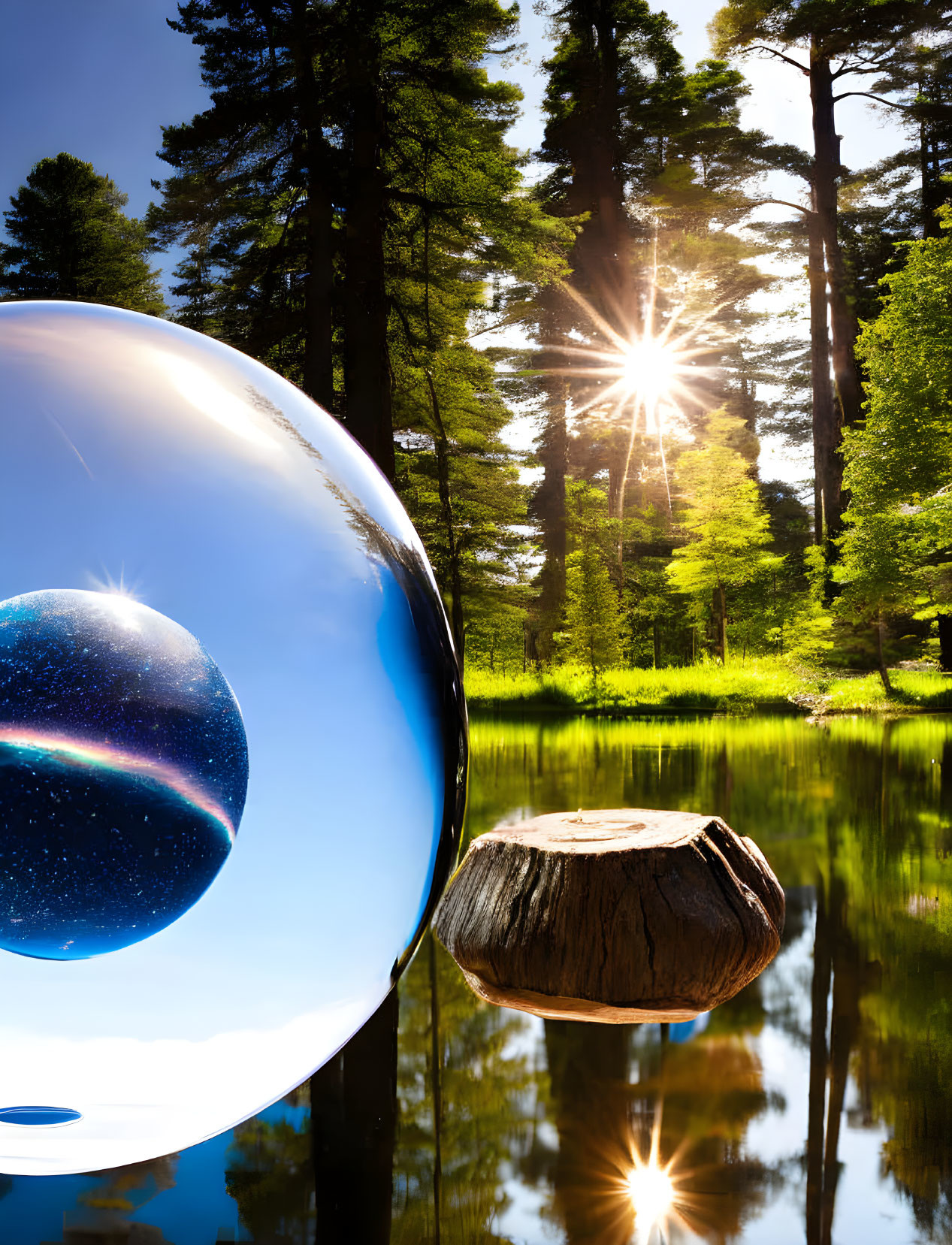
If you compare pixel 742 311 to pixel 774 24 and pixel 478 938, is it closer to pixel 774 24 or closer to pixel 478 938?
pixel 774 24

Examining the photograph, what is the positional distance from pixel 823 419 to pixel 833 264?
1564mm

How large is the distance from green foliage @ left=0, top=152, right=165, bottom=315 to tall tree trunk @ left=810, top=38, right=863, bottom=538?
7.32 meters

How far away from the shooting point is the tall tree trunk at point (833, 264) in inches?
Answer: 307

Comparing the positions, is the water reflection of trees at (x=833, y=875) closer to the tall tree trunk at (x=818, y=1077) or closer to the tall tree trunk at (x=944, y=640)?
the tall tree trunk at (x=818, y=1077)

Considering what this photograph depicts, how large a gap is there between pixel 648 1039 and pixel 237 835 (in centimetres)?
232

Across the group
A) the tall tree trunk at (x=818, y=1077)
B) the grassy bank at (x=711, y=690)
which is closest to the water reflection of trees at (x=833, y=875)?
the tall tree trunk at (x=818, y=1077)

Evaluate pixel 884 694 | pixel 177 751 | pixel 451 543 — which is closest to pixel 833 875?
pixel 177 751

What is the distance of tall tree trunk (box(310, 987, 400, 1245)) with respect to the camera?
1586 millimetres

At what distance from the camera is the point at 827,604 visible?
8.62m

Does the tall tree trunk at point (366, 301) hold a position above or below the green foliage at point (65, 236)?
below

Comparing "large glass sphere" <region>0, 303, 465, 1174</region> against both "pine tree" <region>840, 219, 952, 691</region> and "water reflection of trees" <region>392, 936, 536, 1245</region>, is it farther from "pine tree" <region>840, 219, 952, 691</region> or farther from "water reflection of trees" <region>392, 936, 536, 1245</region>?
"pine tree" <region>840, 219, 952, 691</region>

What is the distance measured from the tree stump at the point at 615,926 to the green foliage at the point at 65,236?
949 cm

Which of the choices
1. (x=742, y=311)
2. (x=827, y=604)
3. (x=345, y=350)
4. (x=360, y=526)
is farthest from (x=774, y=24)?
(x=360, y=526)

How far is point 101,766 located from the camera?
48 cm
